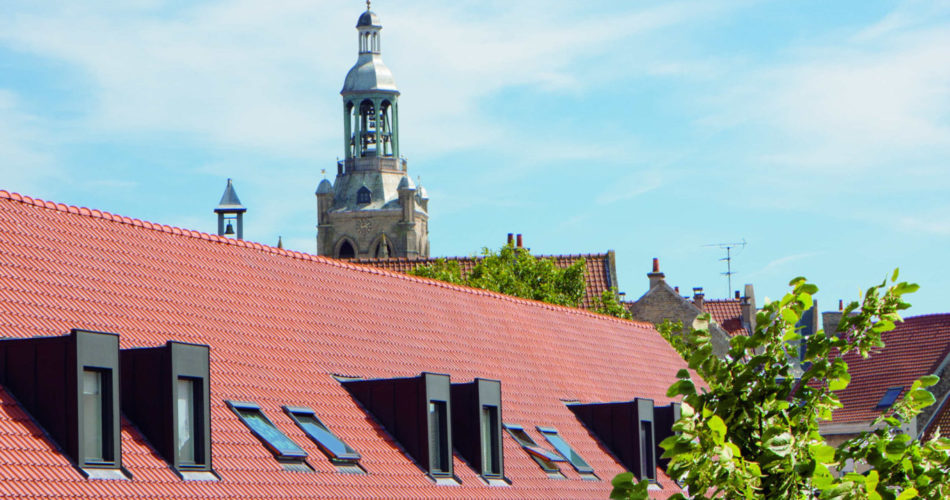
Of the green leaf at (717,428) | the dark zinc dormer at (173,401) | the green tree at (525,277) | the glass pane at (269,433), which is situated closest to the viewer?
the green leaf at (717,428)

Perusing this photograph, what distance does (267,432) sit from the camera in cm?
1903

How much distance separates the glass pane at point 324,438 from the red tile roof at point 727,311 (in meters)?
69.8

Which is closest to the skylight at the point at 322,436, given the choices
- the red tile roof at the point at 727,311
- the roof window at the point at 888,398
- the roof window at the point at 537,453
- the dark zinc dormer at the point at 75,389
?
the dark zinc dormer at the point at 75,389

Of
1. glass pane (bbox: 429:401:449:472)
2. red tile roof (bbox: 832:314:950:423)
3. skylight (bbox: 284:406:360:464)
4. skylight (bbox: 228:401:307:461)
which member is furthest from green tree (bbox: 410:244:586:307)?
skylight (bbox: 228:401:307:461)

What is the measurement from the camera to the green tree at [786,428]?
8.01 metres

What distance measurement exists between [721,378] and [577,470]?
1688 centimetres

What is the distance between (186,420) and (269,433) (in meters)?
1.92

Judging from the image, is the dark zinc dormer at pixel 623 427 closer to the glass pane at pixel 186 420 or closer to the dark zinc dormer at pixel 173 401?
the dark zinc dormer at pixel 173 401

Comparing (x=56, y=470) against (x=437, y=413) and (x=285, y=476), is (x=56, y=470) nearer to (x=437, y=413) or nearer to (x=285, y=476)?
(x=285, y=476)

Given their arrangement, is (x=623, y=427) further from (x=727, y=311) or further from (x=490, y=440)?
(x=727, y=311)

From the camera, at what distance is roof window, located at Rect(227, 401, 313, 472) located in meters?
18.7

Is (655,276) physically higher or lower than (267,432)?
higher

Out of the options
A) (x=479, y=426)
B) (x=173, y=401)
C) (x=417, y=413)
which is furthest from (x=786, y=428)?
(x=479, y=426)

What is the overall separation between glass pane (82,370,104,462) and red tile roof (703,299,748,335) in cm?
7467
